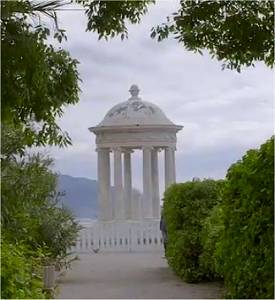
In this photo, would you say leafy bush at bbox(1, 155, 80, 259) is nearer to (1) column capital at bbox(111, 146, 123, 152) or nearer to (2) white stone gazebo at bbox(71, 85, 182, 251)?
(2) white stone gazebo at bbox(71, 85, 182, 251)

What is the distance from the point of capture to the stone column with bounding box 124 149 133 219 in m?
9.48

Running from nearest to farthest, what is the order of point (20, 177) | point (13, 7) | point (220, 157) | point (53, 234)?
point (13, 7)
point (220, 157)
point (20, 177)
point (53, 234)

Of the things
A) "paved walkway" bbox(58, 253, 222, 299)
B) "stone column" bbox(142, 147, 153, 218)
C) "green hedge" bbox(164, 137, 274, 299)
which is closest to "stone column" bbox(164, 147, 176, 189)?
"stone column" bbox(142, 147, 153, 218)

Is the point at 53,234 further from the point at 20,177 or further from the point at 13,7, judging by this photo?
the point at 13,7

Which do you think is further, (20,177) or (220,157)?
(20,177)

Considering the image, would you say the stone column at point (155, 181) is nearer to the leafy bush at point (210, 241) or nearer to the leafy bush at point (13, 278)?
the leafy bush at point (210, 241)

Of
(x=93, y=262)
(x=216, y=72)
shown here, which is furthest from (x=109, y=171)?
(x=216, y=72)

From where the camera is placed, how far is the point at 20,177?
4.71 metres

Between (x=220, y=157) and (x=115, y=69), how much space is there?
654mm

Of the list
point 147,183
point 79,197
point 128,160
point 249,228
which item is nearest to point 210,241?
point 79,197

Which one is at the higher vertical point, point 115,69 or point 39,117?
point 115,69

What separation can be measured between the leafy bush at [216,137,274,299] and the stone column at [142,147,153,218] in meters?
5.28

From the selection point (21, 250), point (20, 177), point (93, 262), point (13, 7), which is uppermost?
point (13, 7)

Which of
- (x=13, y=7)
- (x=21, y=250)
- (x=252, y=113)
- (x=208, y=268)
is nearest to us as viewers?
(x=13, y=7)
